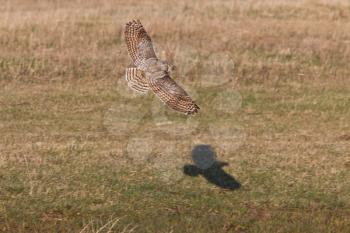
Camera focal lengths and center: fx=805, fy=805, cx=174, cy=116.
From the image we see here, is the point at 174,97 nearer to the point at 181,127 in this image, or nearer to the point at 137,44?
the point at 137,44

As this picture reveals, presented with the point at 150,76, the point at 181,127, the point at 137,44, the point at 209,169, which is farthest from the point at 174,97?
the point at 181,127

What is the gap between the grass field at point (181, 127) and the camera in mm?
11117

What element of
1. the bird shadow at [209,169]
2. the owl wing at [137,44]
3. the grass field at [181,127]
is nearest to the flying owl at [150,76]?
the owl wing at [137,44]

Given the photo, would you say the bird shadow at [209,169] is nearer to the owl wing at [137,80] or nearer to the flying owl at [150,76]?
the flying owl at [150,76]

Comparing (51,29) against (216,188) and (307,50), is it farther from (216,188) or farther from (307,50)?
(216,188)

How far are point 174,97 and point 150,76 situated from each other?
1.48ft

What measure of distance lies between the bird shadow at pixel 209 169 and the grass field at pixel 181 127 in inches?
1.3

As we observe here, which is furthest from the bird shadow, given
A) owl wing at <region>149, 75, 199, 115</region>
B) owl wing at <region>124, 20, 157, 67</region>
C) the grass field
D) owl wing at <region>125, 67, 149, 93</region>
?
owl wing at <region>149, 75, 199, 115</region>

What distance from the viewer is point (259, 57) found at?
2189cm

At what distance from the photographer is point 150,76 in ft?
22.3

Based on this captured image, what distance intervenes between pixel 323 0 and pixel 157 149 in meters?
17.7

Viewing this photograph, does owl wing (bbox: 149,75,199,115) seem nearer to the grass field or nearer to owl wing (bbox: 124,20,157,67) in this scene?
owl wing (bbox: 124,20,157,67)

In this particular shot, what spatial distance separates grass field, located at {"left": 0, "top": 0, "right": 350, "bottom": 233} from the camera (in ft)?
36.5

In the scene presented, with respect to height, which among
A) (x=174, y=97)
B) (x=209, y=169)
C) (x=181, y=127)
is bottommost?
(x=181, y=127)
